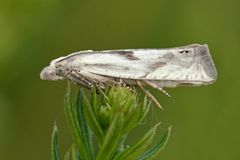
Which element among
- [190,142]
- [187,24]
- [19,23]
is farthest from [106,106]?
[187,24]

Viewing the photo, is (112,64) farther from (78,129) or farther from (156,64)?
(78,129)

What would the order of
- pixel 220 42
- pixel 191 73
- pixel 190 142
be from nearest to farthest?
1. pixel 191 73
2. pixel 190 142
3. pixel 220 42

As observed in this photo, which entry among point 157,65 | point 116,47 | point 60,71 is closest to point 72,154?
point 60,71

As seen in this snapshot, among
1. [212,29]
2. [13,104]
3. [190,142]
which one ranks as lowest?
[190,142]

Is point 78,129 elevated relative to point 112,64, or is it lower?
lower

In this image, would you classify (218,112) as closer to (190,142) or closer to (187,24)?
(190,142)

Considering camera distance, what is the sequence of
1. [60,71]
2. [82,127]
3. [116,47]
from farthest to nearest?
Result: [116,47]
[60,71]
[82,127]

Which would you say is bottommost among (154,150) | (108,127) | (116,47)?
(154,150)
